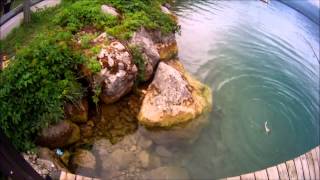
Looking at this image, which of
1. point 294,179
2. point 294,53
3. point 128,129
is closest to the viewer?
point 294,179

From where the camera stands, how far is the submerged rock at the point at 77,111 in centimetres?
847

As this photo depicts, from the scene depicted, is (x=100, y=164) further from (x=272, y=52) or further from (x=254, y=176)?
(x=272, y=52)

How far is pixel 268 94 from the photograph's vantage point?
12000 mm

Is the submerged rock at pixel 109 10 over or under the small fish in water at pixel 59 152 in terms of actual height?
over

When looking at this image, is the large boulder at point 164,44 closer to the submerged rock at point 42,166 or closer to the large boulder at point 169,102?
the large boulder at point 169,102

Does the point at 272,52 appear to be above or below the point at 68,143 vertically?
below

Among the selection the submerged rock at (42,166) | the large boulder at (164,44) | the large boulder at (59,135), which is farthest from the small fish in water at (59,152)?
the large boulder at (164,44)

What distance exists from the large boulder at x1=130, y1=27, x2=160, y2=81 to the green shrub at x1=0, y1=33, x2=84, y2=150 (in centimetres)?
202

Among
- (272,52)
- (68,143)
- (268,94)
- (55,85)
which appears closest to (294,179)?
(268,94)

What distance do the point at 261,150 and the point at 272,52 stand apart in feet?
21.2

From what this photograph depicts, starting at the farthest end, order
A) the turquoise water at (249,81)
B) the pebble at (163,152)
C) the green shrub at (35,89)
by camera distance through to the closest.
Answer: the turquoise water at (249,81) < the pebble at (163,152) < the green shrub at (35,89)

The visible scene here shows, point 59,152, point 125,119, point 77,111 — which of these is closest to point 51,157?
point 59,152

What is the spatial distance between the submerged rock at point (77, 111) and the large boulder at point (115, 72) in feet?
2.11

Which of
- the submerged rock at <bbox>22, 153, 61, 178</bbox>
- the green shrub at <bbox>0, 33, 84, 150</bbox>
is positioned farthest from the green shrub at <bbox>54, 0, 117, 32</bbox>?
the submerged rock at <bbox>22, 153, 61, 178</bbox>
